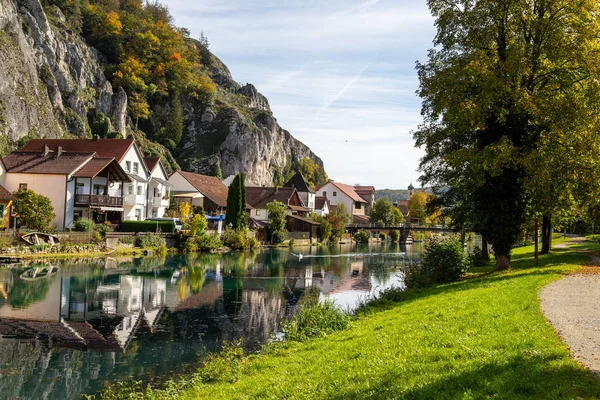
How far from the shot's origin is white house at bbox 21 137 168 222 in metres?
57.3

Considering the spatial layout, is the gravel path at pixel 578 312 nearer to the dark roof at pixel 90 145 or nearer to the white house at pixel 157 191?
the dark roof at pixel 90 145

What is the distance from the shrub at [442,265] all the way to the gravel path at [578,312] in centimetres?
479

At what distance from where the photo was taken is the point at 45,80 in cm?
7762

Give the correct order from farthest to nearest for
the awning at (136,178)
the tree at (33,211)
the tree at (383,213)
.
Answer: the tree at (383,213), the awning at (136,178), the tree at (33,211)

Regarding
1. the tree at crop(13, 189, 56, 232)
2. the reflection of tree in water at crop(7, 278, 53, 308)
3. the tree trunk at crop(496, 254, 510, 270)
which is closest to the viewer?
the reflection of tree in water at crop(7, 278, 53, 308)

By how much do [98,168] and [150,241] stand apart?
29.5 ft

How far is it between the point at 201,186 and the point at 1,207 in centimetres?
3642

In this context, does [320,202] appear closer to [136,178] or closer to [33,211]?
[136,178]

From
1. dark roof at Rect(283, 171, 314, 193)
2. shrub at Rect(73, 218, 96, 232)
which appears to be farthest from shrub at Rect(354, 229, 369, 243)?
shrub at Rect(73, 218, 96, 232)

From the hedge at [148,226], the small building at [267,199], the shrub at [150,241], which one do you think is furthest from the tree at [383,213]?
the shrub at [150,241]

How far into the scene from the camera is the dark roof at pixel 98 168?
1943 inches

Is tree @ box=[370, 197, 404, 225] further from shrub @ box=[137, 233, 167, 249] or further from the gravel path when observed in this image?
the gravel path

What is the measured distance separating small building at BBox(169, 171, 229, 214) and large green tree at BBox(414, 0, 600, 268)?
172 ft

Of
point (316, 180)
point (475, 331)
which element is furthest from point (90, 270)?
point (316, 180)
